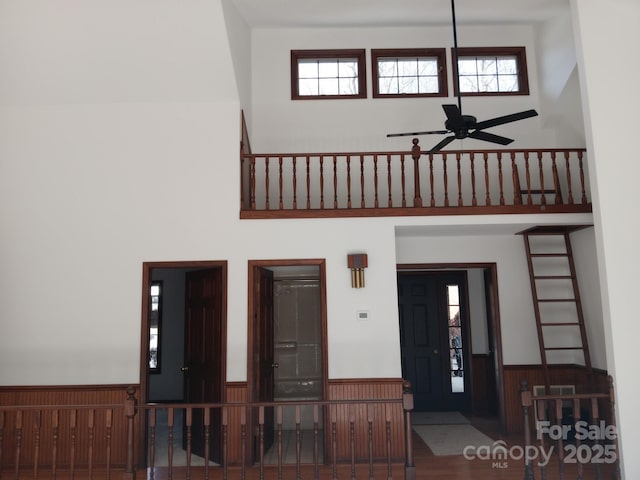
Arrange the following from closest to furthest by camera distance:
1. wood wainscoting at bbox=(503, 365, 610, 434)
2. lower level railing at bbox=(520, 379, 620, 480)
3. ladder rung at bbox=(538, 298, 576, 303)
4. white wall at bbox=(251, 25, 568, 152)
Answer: lower level railing at bbox=(520, 379, 620, 480) → ladder rung at bbox=(538, 298, 576, 303) → wood wainscoting at bbox=(503, 365, 610, 434) → white wall at bbox=(251, 25, 568, 152)

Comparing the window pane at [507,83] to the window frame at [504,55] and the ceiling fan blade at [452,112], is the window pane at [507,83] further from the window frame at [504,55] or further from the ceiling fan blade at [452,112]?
the ceiling fan blade at [452,112]

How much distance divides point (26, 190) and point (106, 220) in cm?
99

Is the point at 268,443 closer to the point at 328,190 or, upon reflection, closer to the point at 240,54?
the point at 328,190

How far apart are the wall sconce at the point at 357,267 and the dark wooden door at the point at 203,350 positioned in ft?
4.79

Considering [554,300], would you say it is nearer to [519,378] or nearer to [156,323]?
[519,378]

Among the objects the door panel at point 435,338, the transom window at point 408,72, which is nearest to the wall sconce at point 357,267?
the door panel at point 435,338

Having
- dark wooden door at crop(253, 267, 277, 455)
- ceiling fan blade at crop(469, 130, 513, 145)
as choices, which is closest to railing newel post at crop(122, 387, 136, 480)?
dark wooden door at crop(253, 267, 277, 455)

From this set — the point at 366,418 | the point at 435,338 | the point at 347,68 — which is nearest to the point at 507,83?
the point at 347,68

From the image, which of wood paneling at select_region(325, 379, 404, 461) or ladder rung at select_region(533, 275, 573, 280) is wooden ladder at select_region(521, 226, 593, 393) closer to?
ladder rung at select_region(533, 275, 573, 280)

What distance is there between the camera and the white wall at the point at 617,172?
16.6 feet

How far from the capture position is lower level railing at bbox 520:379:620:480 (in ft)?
15.3

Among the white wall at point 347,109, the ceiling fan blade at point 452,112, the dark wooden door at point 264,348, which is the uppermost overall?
the white wall at point 347,109

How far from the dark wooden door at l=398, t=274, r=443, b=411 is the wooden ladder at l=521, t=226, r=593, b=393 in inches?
76.6

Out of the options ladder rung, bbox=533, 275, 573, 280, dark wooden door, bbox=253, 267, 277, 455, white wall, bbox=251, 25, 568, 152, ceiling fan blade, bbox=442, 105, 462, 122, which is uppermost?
white wall, bbox=251, 25, 568, 152
